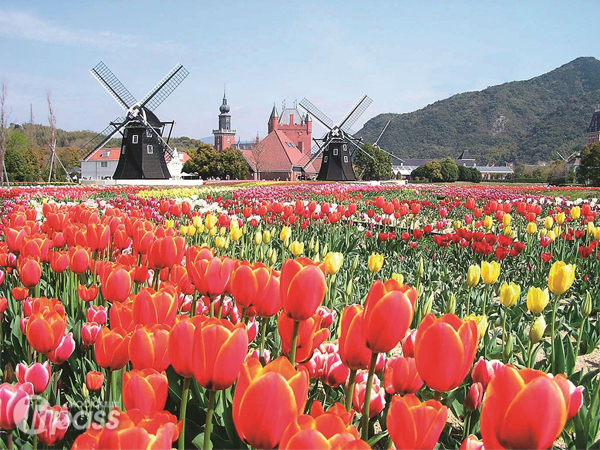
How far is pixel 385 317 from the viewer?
111cm

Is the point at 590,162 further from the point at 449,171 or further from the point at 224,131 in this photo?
the point at 224,131

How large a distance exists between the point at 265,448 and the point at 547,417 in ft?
1.53

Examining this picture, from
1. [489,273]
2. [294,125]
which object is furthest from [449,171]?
[489,273]

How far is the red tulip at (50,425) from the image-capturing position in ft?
3.86

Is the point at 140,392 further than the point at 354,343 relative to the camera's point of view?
No

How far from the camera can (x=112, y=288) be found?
5.92ft

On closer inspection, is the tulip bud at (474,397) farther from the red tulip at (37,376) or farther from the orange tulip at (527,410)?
the red tulip at (37,376)

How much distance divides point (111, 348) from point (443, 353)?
87 cm

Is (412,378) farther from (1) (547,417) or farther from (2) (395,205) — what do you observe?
(2) (395,205)

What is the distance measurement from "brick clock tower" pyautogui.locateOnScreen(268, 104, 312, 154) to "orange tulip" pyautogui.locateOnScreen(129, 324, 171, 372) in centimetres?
9244

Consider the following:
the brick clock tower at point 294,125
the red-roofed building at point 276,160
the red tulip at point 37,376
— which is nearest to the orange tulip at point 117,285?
the red tulip at point 37,376

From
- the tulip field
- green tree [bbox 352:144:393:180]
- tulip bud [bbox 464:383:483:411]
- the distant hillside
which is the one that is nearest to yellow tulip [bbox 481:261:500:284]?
the tulip field

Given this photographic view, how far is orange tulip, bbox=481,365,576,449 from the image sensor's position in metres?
0.79

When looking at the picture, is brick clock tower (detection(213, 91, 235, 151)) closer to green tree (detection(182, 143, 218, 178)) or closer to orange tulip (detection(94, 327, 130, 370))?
green tree (detection(182, 143, 218, 178))
